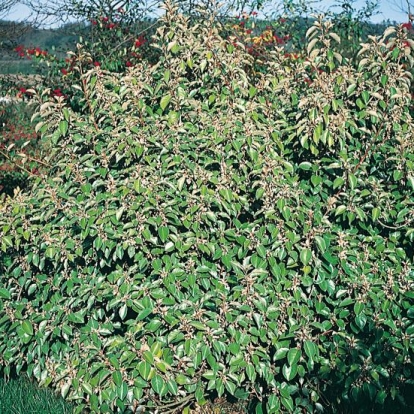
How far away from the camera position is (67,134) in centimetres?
390

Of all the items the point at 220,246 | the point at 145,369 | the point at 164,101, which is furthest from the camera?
the point at 164,101

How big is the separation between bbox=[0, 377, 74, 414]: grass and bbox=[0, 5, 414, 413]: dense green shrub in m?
0.14

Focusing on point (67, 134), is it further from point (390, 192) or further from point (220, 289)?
point (390, 192)

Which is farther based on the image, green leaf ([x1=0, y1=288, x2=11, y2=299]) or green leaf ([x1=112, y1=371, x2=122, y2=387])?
green leaf ([x1=0, y1=288, x2=11, y2=299])

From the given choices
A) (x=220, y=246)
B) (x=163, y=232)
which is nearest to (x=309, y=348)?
(x=220, y=246)

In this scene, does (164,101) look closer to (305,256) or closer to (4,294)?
(305,256)

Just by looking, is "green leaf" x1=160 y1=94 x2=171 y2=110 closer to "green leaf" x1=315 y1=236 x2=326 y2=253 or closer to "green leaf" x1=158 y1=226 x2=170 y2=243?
"green leaf" x1=158 y1=226 x2=170 y2=243

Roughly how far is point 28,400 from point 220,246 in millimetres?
1344

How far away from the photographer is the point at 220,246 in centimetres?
343

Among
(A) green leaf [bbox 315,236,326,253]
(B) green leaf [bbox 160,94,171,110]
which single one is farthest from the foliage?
(A) green leaf [bbox 315,236,326,253]

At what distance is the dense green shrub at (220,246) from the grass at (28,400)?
0.14m

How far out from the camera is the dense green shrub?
3273mm

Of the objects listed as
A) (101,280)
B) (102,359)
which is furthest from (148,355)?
(101,280)

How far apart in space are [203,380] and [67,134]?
1565 millimetres
